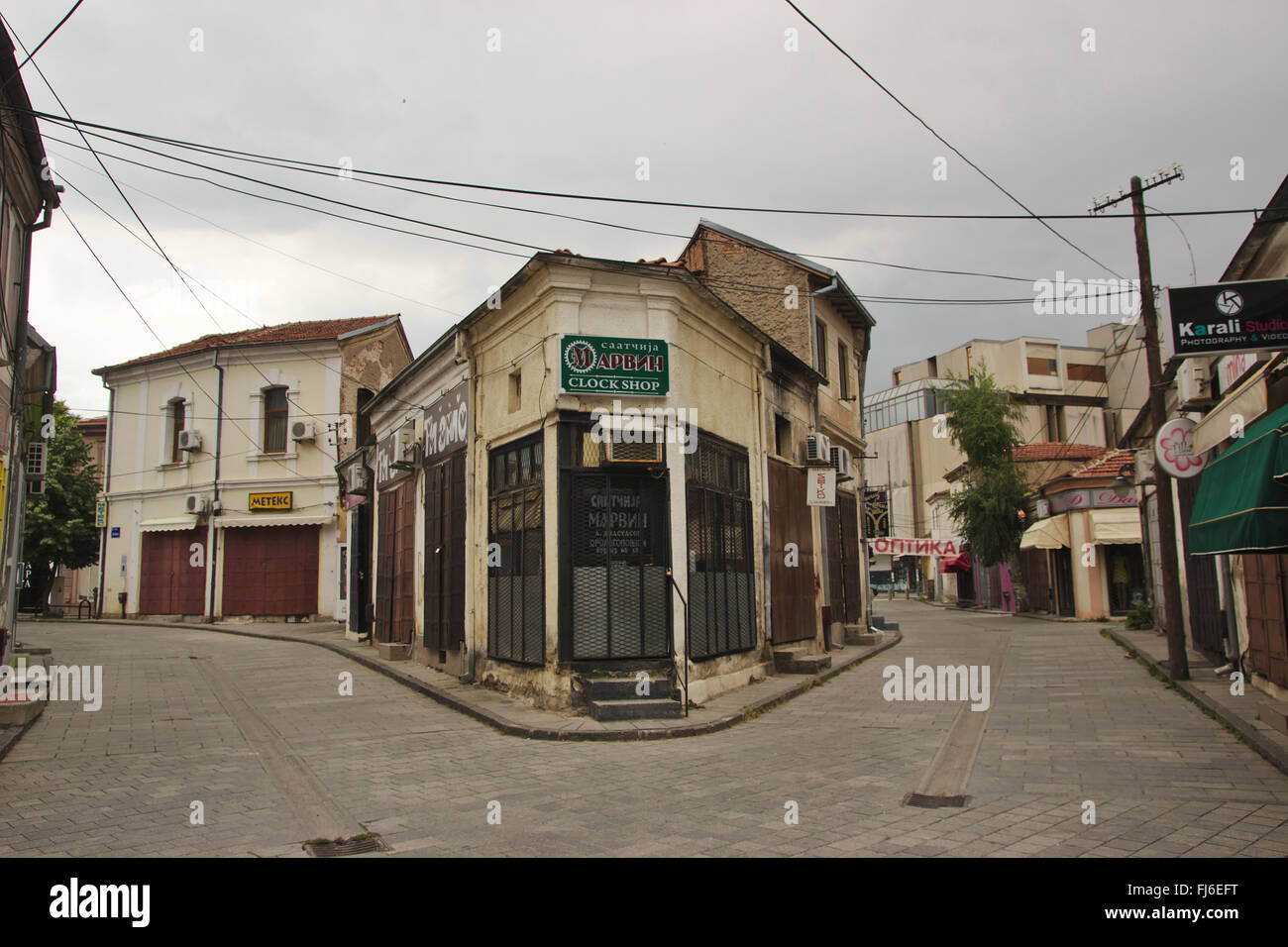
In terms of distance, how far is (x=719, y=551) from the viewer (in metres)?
12.4

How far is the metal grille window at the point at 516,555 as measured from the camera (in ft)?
35.7

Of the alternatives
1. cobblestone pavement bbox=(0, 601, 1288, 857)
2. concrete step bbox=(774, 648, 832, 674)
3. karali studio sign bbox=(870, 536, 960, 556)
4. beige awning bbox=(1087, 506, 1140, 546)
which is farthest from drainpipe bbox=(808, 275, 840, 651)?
karali studio sign bbox=(870, 536, 960, 556)

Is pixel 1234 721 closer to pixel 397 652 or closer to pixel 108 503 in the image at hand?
pixel 397 652

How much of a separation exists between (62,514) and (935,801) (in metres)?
34.5

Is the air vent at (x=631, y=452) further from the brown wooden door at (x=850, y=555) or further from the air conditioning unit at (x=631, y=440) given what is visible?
the brown wooden door at (x=850, y=555)

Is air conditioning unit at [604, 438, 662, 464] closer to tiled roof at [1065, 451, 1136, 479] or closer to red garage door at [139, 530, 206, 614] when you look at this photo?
red garage door at [139, 530, 206, 614]

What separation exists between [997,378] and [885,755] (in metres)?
56.0

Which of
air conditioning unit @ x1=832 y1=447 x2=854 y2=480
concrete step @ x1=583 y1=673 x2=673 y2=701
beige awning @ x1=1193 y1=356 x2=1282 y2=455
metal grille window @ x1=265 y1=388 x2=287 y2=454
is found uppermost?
metal grille window @ x1=265 y1=388 x2=287 y2=454

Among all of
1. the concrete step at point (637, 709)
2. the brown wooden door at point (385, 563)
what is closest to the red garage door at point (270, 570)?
the brown wooden door at point (385, 563)

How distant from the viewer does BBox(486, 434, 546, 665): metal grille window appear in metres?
10.9

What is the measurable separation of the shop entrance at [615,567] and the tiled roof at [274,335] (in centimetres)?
1958

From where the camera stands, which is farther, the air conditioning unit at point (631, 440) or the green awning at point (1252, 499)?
the air conditioning unit at point (631, 440)

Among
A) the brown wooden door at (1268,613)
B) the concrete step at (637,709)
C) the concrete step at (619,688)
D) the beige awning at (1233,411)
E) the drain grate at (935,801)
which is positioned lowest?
the drain grate at (935,801)

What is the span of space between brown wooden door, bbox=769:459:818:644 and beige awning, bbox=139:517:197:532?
20309 mm
